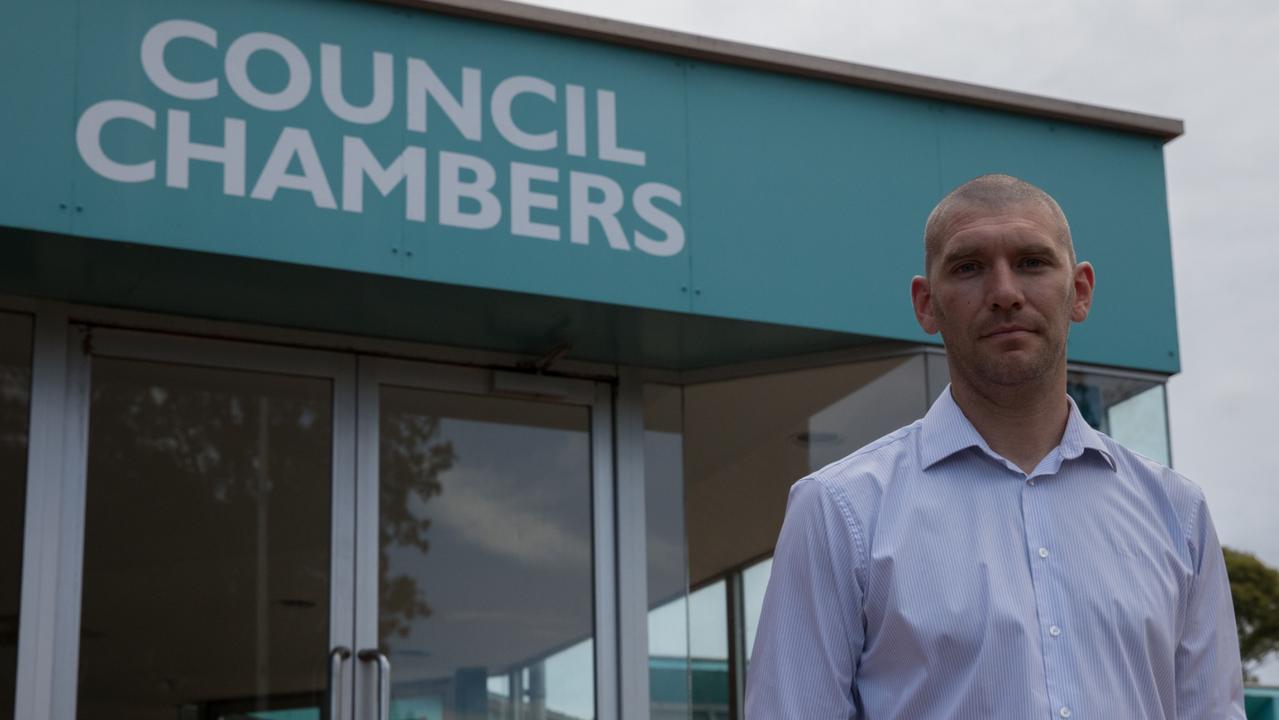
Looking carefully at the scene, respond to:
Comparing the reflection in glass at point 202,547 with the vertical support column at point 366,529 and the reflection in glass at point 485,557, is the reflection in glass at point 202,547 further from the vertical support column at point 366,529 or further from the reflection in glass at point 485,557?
the reflection in glass at point 485,557

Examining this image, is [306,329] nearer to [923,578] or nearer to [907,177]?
[907,177]

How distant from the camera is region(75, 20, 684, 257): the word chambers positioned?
520 centimetres

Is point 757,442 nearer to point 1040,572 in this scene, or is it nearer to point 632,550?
point 632,550

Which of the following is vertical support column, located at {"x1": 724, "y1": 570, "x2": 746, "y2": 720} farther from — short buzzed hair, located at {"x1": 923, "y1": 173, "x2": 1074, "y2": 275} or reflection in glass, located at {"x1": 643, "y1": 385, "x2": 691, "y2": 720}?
short buzzed hair, located at {"x1": 923, "y1": 173, "x2": 1074, "y2": 275}

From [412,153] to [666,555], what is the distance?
2.04 metres

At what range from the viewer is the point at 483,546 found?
619 cm

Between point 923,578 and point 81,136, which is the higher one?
point 81,136

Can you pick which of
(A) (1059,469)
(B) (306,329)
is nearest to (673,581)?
(B) (306,329)

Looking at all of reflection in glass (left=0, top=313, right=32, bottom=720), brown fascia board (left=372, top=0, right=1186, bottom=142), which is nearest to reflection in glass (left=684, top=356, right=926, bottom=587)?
brown fascia board (left=372, top=0, right=1186, bottom=142)

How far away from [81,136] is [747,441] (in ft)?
9.83

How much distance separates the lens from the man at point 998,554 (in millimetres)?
2205

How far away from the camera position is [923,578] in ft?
7.39

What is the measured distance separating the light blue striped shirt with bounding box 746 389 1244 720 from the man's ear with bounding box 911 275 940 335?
0.43 ft

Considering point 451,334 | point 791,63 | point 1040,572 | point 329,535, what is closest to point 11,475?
point 329,535
